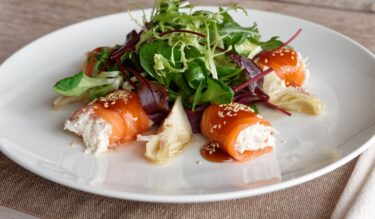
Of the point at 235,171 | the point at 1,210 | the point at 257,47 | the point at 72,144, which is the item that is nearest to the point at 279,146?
the point at 235,171

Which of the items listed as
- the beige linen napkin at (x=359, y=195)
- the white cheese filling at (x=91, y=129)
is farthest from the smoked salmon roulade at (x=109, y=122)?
the beige linen napkin at (x=359, y=195)

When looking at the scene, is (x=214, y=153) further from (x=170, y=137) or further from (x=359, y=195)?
(x=359, y=195)

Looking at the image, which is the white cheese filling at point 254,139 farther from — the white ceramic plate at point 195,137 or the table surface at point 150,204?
the table surface at point 150,204

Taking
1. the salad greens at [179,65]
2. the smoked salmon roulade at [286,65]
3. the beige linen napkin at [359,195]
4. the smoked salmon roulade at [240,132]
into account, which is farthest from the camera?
the smoked salmon roulade at [286,65]

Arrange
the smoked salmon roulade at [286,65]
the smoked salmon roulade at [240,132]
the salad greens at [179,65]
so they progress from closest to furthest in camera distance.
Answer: the smoked salmon roulade at [240,132]
the salad greens at [179,65]
the smoked salmon roulade at [286,65]

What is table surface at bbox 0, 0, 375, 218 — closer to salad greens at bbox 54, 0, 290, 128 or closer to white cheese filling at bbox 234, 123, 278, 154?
white cheese filling at bbox 234, 123, 278, 154

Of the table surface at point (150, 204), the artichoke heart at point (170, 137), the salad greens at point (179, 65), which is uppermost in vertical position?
the salad greens at point (179, 65)

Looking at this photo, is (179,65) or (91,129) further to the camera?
(179,65)

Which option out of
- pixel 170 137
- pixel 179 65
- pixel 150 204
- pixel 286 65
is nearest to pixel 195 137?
pixel 170 137

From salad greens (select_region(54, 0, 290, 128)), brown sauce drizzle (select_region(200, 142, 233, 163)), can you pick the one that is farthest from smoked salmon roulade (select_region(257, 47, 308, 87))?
brown sauce drizzle (select_region(200, 142, 233, 163))
